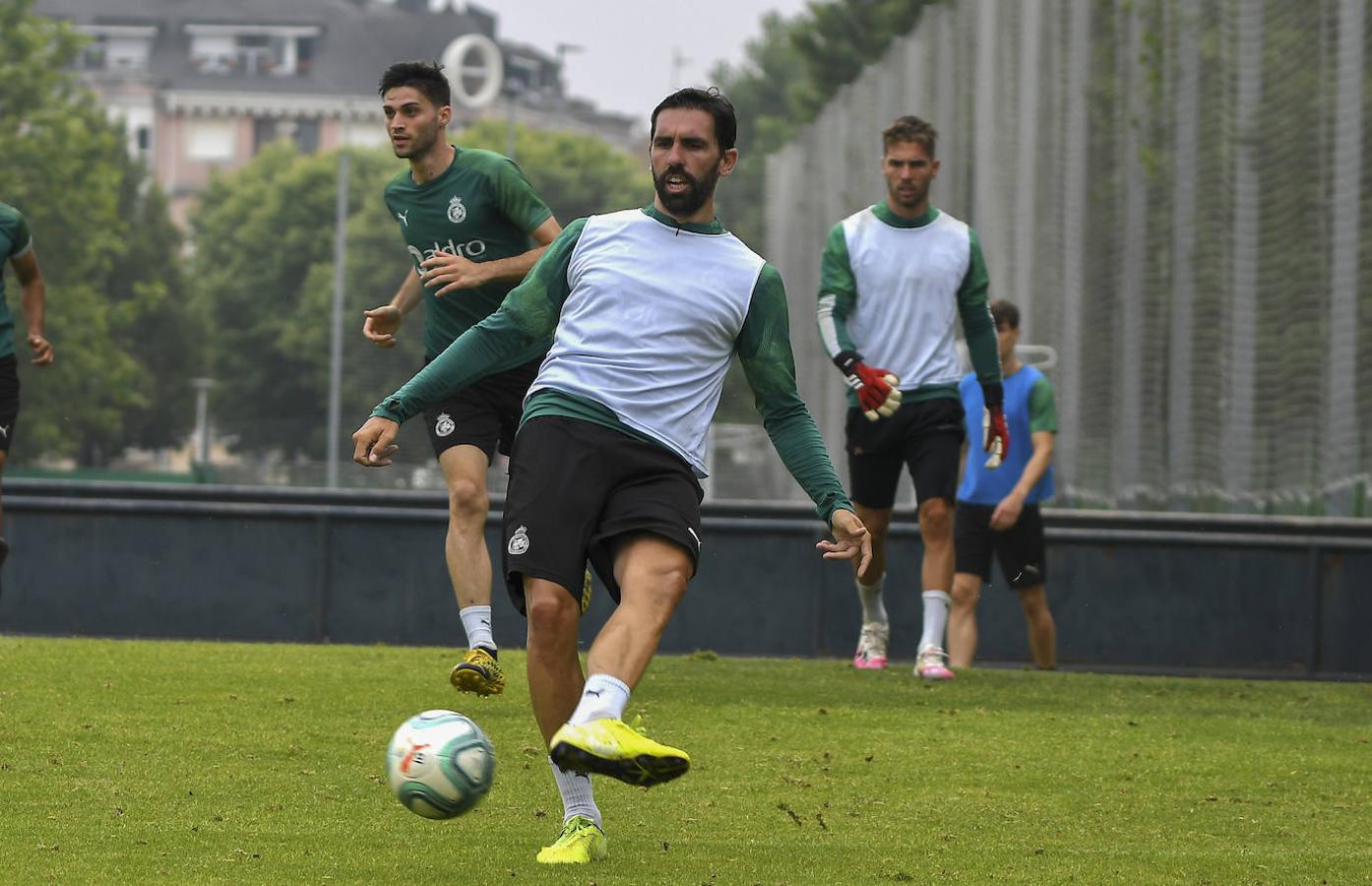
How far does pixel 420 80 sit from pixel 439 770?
445cm

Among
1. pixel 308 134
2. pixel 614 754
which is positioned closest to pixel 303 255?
pixel 308 134

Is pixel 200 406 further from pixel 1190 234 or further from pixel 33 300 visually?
pixel 33 300

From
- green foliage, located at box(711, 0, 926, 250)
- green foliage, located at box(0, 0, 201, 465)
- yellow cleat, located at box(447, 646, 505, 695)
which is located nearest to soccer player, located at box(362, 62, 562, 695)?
yellow cleat, located at box(447, 646, 505, 695)

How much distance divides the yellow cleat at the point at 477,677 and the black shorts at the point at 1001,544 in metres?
4.68

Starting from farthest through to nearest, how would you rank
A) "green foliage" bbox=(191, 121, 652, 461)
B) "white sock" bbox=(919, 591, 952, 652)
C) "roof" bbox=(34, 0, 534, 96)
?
1. "roof" bbox=(34, 0, 534, 96)
2. "green foliage" bbox=(191, 121, 652, 461)
3. "white sock" bbox=(919, 591, 952, 652)

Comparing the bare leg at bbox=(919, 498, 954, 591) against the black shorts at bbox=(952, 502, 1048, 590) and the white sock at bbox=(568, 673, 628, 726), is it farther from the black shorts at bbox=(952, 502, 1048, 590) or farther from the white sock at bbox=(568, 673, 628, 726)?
the white sock at bbox=(568, 673, 628, 726)

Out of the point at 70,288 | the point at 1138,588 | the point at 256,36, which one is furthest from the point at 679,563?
the point at 256,36

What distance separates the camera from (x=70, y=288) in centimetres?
5656

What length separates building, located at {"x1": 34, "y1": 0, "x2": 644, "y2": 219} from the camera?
13100 centimetres

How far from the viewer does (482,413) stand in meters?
9.58

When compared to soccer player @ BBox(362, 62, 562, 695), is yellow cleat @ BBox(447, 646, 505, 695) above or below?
below

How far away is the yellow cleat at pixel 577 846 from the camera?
6352mm

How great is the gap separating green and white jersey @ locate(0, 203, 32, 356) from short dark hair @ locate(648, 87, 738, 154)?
225 inches

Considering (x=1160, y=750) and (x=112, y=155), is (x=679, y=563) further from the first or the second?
(x=112, y=155)
